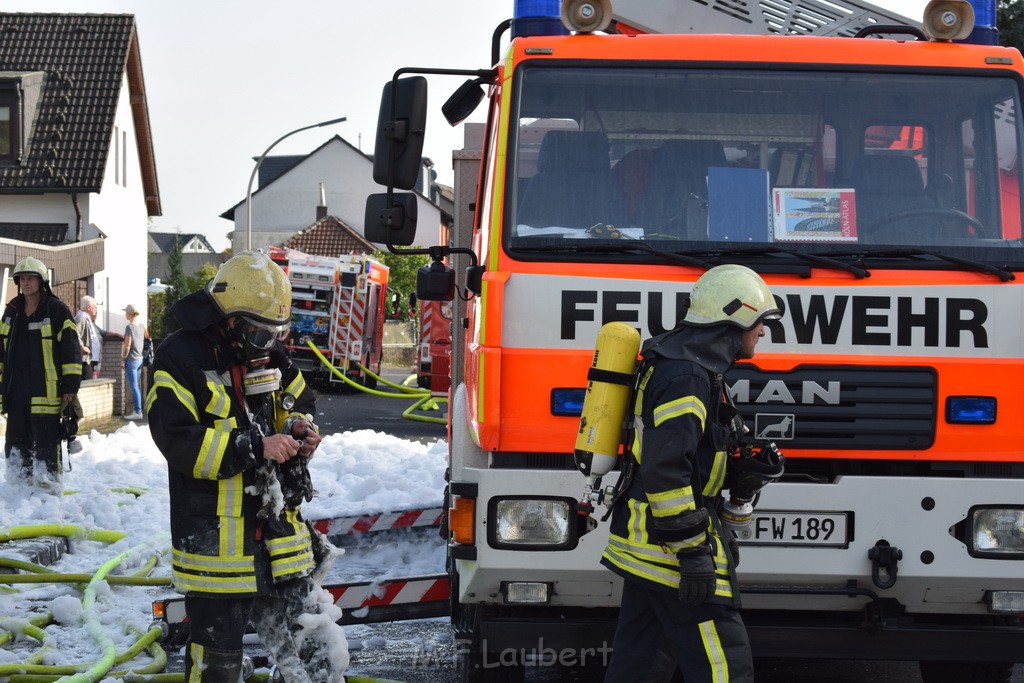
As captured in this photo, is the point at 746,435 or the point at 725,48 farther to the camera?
the point at 725,48

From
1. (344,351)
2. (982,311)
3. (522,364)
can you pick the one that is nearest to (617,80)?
(522,364)

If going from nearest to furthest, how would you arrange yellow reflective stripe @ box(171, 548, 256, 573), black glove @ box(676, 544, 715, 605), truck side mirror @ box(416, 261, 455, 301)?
black glove @ box(676, 544, 715, 605) → yellow reflective stripe @ box(171, 548, 256, 573) → truck side mirror @ box(416, 261, 455, 301)

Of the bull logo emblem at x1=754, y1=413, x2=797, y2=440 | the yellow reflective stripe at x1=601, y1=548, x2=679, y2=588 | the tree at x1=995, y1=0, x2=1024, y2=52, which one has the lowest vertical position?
the yellow reflective stripe at x1=601, y1=548, x2=679, y2=588

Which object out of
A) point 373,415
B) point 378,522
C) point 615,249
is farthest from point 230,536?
point 373,415

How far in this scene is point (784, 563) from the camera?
4.88m

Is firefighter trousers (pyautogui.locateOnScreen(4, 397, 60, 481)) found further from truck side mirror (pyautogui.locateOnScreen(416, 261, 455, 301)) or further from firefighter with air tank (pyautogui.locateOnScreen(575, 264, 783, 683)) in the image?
firefighter with air tank (pyautogui.locateOnScreen(575, 264, 783, 683))

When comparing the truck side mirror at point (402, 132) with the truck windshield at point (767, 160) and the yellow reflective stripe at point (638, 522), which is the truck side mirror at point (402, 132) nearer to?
the truck windshield at point (767, 160)

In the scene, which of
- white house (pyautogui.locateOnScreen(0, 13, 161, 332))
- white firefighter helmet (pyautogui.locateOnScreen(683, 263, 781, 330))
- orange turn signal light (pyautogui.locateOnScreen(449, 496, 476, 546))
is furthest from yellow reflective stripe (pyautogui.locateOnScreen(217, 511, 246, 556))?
white house (pyautogui.locateOnScreen(0, 13, 161, 332))

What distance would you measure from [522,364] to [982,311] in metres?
1.71

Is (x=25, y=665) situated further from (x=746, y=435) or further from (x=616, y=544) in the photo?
(x=746, y=435)

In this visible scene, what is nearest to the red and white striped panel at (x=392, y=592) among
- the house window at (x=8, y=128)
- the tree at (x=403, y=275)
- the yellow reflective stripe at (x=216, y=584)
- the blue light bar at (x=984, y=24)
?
the yellow reflective stripe at (x=216, y=584)

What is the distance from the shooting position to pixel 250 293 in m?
4.52

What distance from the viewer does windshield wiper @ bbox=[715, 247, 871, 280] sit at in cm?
498

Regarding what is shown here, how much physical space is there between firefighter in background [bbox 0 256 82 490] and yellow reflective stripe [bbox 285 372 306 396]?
5.82 metres
